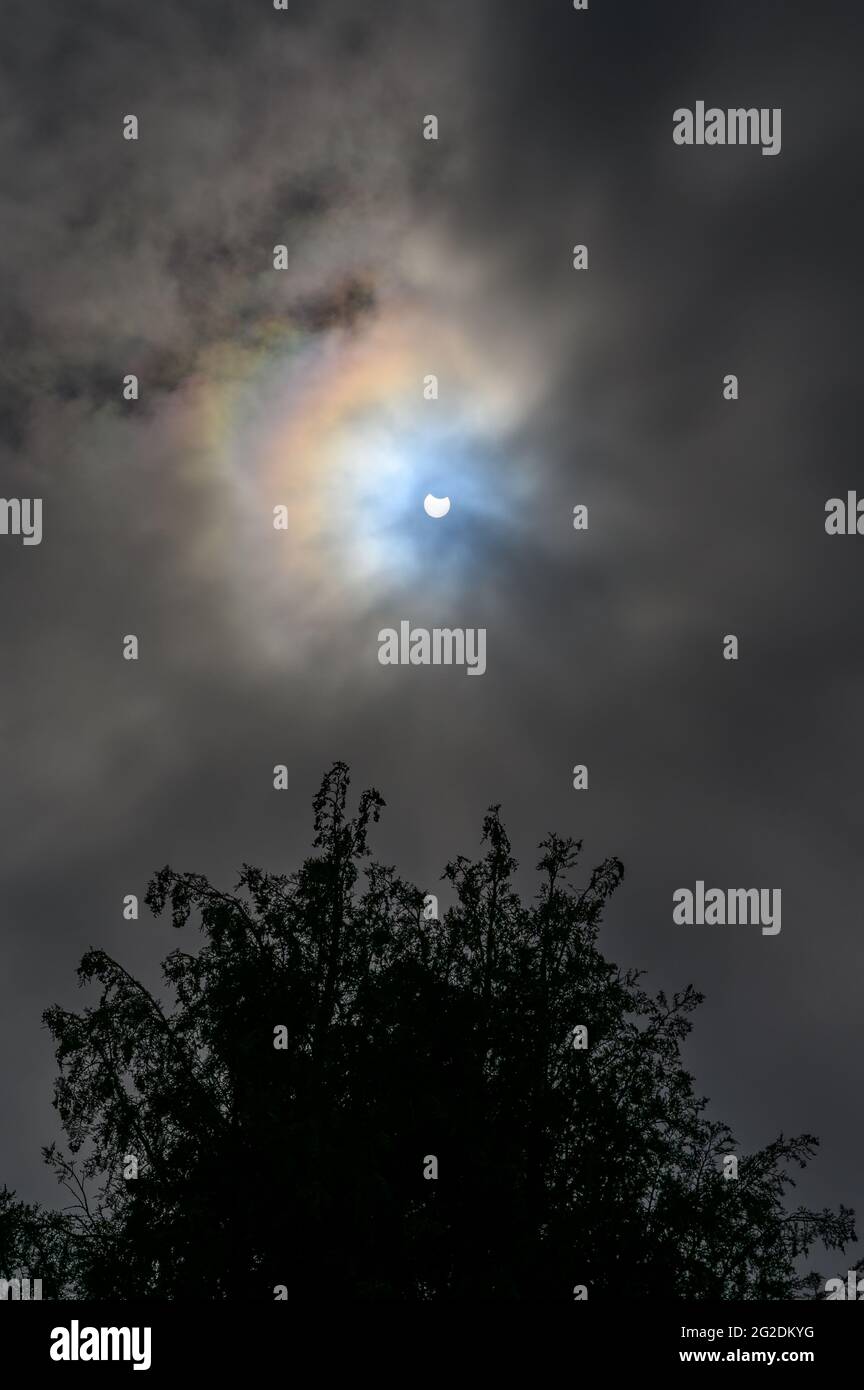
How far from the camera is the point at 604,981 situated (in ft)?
97.8

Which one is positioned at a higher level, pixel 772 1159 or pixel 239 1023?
pixel 239 1023

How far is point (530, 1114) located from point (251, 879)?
327 inches

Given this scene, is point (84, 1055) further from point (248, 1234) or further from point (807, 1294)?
point (807, 1294)

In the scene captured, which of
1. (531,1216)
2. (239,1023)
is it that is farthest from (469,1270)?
(239,1023)

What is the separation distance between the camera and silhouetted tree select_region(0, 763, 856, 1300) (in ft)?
80.0

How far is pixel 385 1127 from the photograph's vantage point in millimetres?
25812

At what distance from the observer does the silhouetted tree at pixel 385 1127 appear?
24.4 m

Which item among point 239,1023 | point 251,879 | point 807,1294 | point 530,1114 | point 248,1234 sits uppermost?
point 251,879
